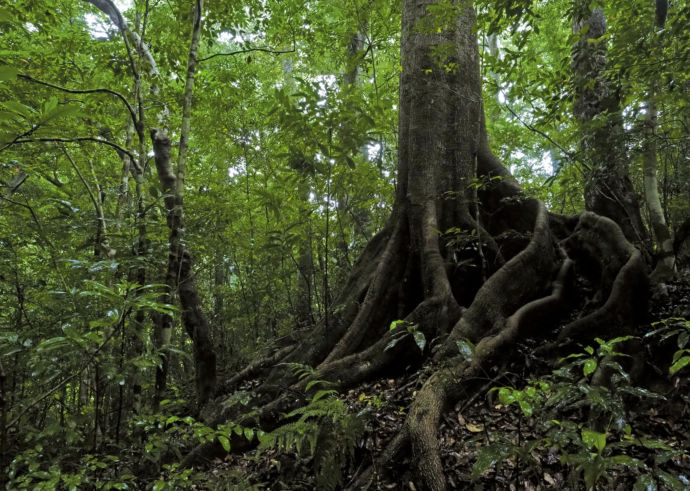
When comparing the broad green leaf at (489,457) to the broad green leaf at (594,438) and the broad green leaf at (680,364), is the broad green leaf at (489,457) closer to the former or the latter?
the broad green leaf at (594,438)

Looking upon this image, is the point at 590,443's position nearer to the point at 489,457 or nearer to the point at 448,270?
the point at 489,457

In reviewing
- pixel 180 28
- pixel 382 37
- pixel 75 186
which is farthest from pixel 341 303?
pixel 75 186

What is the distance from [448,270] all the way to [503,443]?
269 cm

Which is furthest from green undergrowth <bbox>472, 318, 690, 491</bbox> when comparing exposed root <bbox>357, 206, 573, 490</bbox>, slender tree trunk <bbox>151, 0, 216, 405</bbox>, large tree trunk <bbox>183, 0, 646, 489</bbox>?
slender tree trunk <bbox>151, 0, 216, 405</bbox>

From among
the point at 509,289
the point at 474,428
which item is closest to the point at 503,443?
the point at 474,428

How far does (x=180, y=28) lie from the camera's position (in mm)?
5945

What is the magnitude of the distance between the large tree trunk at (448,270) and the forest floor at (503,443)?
16 centimetres

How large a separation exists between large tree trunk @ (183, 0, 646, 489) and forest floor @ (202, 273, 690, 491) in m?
0.16

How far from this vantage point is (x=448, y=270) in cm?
429

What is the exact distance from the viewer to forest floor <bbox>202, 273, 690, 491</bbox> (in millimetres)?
2021

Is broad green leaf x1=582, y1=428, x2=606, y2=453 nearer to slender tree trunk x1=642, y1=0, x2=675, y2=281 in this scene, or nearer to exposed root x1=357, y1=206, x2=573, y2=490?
exposed root x1=357, y1=206, x2=573, y2=490

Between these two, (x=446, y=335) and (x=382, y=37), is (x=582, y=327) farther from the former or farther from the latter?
(x=382, y=37)

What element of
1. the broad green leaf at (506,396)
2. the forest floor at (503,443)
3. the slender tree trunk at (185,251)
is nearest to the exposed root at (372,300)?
the forest floor at (503,443)

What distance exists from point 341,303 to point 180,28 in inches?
200
